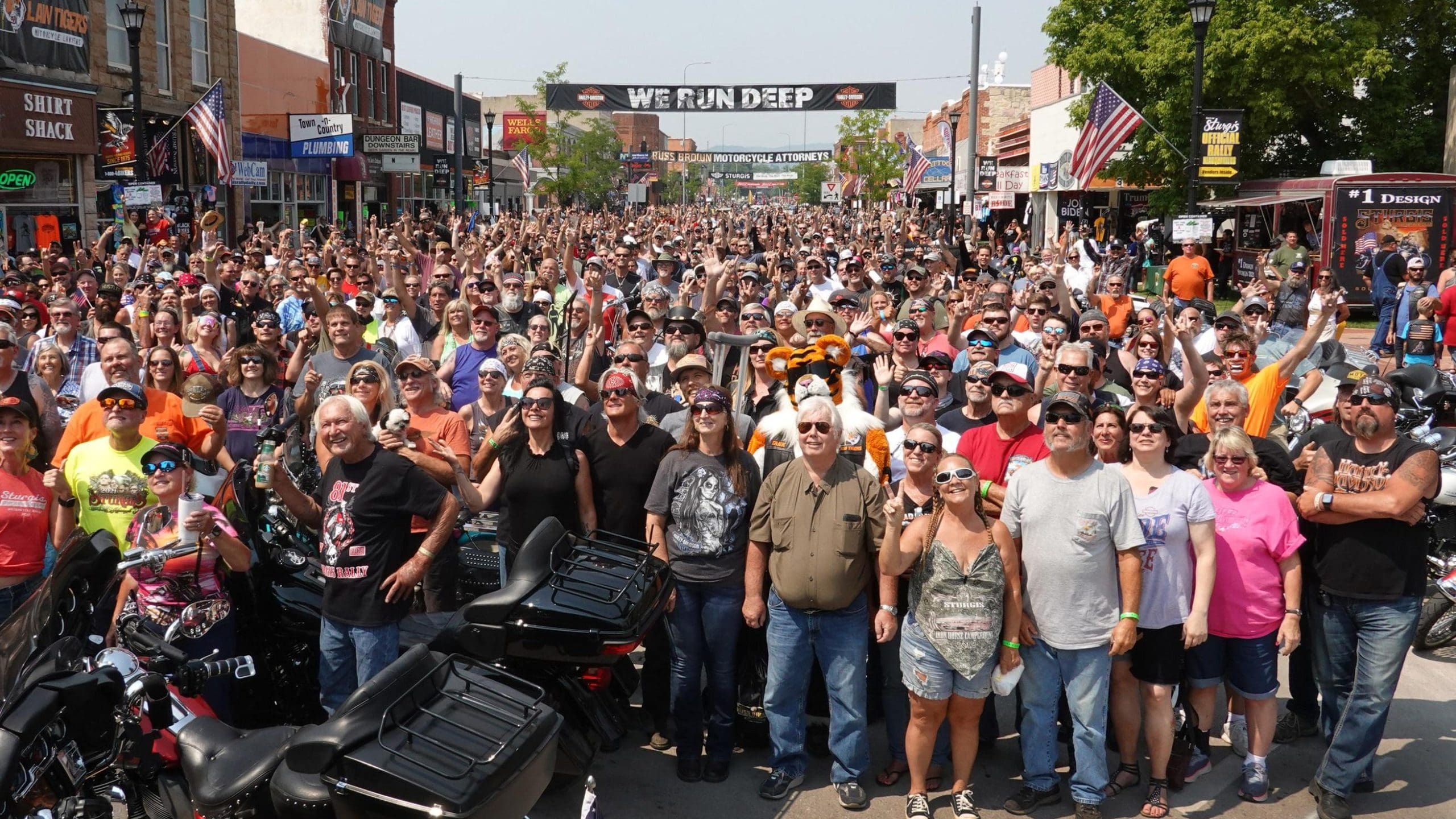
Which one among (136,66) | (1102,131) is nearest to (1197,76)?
(1102,131)

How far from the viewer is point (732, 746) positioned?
577 cm

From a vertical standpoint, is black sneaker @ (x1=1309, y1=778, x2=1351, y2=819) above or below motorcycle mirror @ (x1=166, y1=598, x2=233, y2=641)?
below

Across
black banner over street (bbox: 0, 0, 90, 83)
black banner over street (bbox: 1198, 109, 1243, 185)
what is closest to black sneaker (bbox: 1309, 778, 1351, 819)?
black banner over street (bbox: 1198, 109, 1243, 185)

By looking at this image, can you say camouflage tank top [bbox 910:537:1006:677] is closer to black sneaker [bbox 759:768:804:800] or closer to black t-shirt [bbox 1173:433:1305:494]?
black sneaker [bbox 759:768:804:800]

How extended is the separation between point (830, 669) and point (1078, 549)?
119 cm

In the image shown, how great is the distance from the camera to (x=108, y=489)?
5742 millimetres

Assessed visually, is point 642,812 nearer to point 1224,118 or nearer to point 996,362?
point 996,362

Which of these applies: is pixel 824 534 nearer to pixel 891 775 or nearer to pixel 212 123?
pixel 891 775

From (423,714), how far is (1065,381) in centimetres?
416

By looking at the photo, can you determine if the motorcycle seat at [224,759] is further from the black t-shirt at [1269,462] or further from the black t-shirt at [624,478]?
the black t-shirt at [1269,462]

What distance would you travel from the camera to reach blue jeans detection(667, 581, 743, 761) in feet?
18.0

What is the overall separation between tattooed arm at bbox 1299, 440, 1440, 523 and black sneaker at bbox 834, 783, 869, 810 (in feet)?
7.58

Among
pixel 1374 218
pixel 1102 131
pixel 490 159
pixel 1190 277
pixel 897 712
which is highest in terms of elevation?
pixel 490 159

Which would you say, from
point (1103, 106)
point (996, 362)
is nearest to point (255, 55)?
point (1103, 106)
